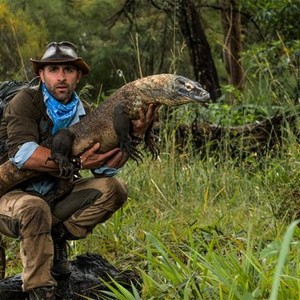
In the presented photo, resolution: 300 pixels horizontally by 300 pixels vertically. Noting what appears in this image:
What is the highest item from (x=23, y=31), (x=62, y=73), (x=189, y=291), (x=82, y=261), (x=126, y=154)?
(x=62, y=73)

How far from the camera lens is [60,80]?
5105mm

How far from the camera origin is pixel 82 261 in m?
5.82

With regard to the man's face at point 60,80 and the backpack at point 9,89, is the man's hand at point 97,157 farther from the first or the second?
the backpack at point 9,89

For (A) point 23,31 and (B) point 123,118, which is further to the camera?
(A) point 23,31

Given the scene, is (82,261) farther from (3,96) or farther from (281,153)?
(281,153)

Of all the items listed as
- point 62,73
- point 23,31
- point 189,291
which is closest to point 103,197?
point 62,73

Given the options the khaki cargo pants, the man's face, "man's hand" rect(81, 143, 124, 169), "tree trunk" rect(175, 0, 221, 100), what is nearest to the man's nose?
the man's face

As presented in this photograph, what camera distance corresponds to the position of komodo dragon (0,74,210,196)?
15.4ft

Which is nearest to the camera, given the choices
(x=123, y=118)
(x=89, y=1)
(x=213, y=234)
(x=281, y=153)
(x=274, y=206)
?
(x=123, y=118)

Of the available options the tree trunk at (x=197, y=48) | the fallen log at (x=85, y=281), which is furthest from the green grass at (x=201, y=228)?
the tree trunk at (x=197, y=48)

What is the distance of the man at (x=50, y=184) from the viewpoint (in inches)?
195

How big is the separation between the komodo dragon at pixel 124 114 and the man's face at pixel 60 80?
183 millimetres

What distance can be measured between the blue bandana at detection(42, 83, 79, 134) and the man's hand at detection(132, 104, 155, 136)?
1.36 feet

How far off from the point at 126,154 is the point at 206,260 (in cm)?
90
